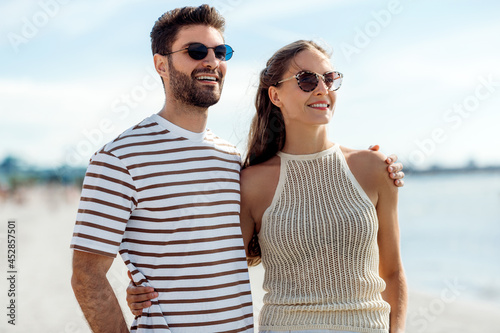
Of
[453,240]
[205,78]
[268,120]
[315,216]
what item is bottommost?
[453,240]

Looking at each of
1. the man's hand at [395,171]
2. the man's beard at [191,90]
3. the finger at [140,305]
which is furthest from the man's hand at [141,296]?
the man's hand at [395,171]

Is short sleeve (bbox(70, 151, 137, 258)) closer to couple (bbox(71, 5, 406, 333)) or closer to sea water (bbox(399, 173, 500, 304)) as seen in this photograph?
couple (bbox(71, 5, 406, 333))

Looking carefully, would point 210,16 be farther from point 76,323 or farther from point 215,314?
point 76,323

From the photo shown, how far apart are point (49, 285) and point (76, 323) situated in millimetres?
2717

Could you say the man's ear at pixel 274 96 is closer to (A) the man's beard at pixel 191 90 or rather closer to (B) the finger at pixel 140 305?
(A) the man's beard at pixel 191 90

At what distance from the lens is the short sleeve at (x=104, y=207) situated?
2482 mm

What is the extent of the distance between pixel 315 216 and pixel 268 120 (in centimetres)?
77

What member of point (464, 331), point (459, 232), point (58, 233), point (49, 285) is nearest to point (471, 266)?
point (459, 232)

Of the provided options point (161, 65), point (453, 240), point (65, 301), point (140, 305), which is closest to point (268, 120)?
point (161, 65)

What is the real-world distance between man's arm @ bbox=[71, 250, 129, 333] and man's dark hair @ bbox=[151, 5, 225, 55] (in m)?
1.20

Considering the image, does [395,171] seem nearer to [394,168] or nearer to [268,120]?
[394,168]

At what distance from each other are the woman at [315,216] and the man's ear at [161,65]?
2.03 feet

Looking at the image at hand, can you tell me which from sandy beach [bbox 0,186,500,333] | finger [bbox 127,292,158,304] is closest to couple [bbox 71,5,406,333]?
finger [bbox 127,292,158,304]

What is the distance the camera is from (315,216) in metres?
2.85
